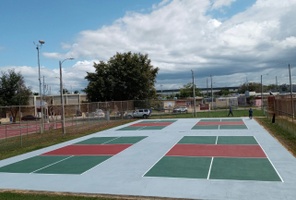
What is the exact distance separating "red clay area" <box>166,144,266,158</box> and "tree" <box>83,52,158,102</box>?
101ft

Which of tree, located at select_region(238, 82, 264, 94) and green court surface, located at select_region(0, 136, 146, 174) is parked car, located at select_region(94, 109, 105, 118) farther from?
tree, located at select_region(238, 82, 264, 94)

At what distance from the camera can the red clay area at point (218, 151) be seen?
53.0 feet

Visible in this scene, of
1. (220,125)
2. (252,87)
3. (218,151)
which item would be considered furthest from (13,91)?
(252,87)

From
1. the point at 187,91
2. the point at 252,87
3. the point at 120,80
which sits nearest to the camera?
the point at 120,80

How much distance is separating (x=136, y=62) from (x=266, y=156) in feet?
123

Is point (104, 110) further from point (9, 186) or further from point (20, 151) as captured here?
point (9, 186)

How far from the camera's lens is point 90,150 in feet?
64.0

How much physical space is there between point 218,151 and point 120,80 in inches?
1329

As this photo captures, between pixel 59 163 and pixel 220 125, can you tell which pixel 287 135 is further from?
pixel 59 163

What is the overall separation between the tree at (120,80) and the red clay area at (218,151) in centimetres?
3084

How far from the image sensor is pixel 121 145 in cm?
2086

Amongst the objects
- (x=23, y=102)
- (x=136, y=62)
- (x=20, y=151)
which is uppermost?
(x=136, y=62)

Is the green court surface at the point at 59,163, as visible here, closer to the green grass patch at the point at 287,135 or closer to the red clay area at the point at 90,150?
the red clay area at the point at 90,150

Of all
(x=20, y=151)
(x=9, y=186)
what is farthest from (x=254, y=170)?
(x=20, y=151)
